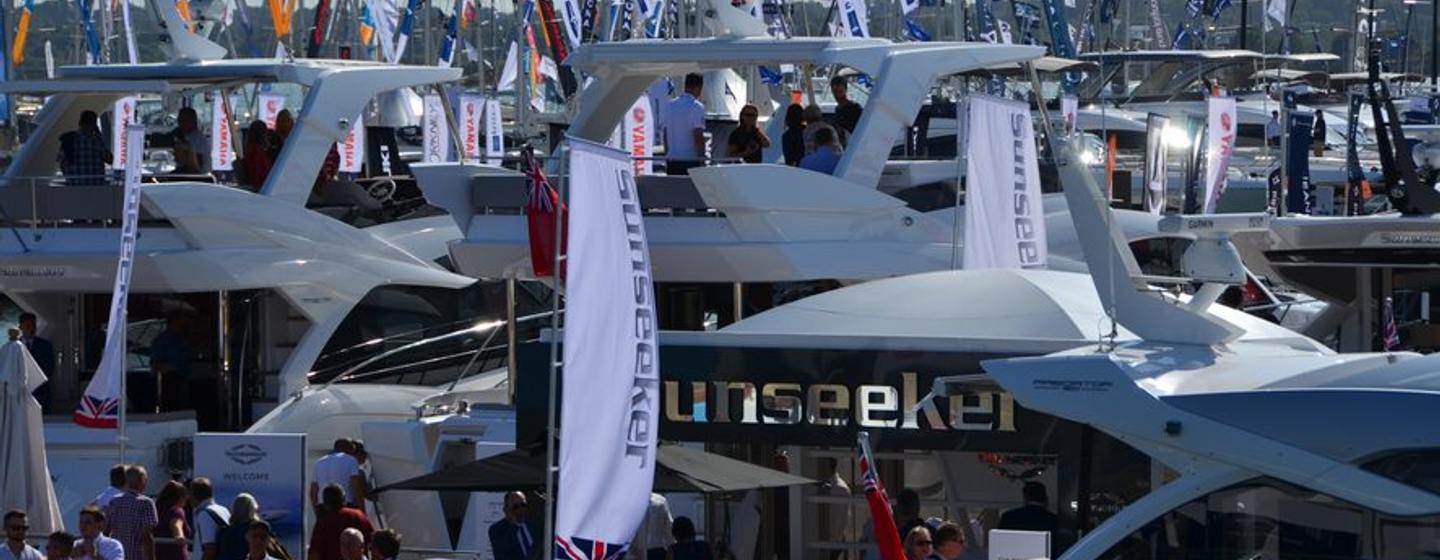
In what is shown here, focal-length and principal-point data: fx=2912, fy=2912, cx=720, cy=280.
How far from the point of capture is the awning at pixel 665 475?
41.5ft

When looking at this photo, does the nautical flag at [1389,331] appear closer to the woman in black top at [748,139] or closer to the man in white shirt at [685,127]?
the woman in black top at [748,139]

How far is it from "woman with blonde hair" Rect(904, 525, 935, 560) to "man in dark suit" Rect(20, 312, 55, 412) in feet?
31.3

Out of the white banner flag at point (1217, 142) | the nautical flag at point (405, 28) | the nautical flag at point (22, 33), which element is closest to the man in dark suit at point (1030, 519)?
the white banner flag at point (1217, 142)

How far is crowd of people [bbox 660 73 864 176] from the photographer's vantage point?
19.7 m

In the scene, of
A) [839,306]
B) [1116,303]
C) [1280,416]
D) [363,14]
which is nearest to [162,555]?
[839,306]

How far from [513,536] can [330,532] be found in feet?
5.24

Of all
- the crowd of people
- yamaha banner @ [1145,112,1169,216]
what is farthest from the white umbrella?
yamaha banner @ [1145,112,1169,216]

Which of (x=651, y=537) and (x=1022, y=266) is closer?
(x=651, y=537)

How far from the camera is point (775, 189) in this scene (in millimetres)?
18750

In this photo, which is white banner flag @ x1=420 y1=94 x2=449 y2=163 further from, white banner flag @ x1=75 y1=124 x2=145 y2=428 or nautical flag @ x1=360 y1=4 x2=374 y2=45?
nautical flag @ x1=360 y1=4 x2=374 y2=45

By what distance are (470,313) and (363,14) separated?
3675cm

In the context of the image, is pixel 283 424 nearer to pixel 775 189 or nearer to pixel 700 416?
pixel 775 189

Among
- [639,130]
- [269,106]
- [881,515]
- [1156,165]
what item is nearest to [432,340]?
[639,130]

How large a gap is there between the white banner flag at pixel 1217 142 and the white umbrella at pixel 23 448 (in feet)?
29.6
